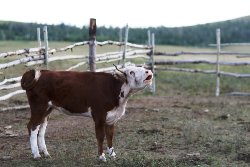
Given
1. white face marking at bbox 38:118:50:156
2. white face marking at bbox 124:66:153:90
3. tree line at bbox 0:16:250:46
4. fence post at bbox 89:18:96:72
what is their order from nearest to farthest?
white face marking at bbox 124:66:153:90
white face marking at bbox 38:118:50:156
fence post at bbox 89:18:96:72
tree line at bbox 0:16:250:46

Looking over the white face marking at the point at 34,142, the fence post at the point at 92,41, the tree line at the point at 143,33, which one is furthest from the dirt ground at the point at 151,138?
the tree line at the point at 143,33

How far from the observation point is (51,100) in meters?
6.97

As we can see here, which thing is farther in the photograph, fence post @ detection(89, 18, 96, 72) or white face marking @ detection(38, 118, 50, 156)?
fence post @ detection(89, 18, 96, 72)

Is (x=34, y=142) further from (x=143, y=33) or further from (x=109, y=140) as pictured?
(x=143, y=33)

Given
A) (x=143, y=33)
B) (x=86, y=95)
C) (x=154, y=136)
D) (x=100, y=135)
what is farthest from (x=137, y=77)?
(x=143, y=33)

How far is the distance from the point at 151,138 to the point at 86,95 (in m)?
2.02

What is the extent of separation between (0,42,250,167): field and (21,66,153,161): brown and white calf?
16.6 inches

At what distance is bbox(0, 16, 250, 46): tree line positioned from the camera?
29.4 m

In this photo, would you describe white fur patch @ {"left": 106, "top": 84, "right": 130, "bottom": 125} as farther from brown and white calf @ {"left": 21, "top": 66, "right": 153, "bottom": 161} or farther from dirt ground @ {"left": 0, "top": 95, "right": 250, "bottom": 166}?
dirt ground @ {"left": 0, "top": 95, "right": 250, "bottom": 166}

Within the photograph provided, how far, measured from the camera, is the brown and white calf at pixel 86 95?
684 cm

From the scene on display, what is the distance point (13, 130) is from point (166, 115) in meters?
3.37

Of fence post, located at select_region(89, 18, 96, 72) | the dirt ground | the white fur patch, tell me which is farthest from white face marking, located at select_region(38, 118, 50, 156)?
fence post, located at select_region(89, 18, 96, 72)

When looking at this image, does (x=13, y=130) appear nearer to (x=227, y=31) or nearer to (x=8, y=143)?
(x=8, y=143)

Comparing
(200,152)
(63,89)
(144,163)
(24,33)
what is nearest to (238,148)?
(200,152)
